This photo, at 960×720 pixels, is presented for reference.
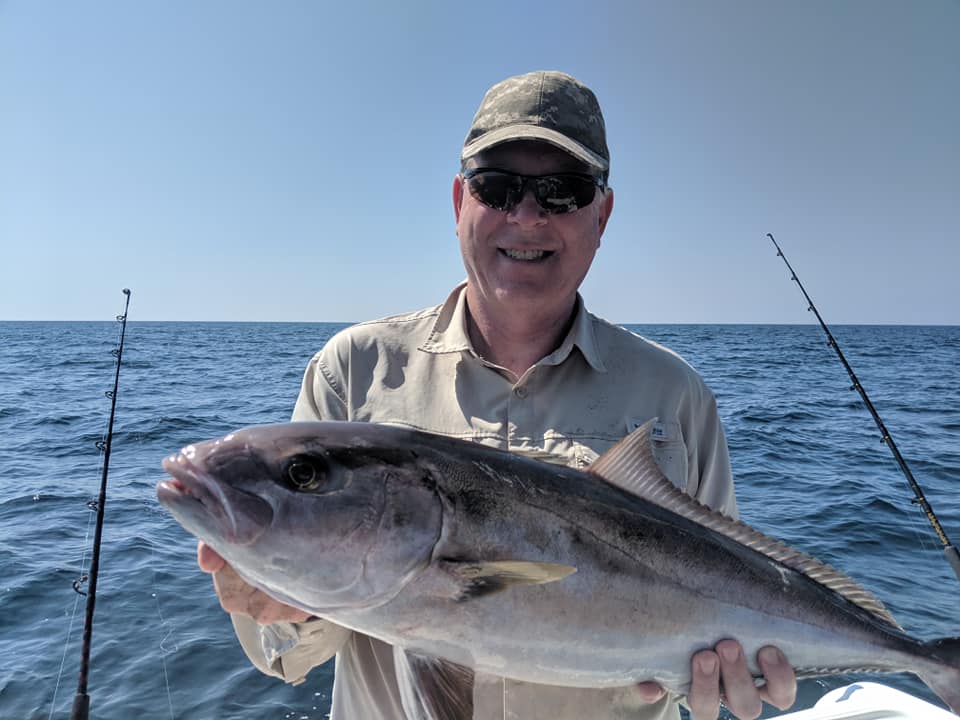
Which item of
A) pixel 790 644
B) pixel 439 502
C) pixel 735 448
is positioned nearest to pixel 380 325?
pixel 439 502

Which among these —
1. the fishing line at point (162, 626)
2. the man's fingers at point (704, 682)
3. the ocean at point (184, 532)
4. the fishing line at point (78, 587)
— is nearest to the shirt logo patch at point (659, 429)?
the man's fingers at point (704, 682)

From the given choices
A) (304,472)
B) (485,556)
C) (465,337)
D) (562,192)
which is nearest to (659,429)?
(465,337)

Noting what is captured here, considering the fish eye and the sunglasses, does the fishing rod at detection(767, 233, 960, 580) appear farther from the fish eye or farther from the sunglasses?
the fish eye

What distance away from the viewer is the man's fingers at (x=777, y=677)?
7.89 feet

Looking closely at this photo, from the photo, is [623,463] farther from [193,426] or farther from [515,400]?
[193,426]

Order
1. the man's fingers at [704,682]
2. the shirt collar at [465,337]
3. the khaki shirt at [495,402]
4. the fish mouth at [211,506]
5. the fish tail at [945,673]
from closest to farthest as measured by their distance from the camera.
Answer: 1. the fish mouth at [211,506]
2. the man's fingers at [704,682]
3. the fish tail at [945,673]
4. the khaki shirt at [495,402]
5. the shirt collar at [465,337]

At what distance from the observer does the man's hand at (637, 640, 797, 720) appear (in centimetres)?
233

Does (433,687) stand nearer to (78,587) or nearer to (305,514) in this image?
(305,514)

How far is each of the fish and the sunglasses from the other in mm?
1128

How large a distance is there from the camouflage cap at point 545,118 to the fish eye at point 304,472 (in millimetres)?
1646

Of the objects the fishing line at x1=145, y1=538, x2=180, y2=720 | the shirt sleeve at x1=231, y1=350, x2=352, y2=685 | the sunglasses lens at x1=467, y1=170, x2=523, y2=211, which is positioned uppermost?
the sunglasses lens at x1=467, y1=170, x2=523, y2=211

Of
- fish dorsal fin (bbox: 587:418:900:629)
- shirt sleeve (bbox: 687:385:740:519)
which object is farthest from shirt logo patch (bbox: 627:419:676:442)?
fish dorsal fin (bbox: 587:418:900:629)

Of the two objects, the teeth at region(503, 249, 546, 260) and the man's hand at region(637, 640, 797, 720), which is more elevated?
the teeth at region(503, 249, 546, 260)

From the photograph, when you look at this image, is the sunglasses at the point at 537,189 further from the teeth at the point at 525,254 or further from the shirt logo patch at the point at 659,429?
the shirt logo patch at the point at 659,429
